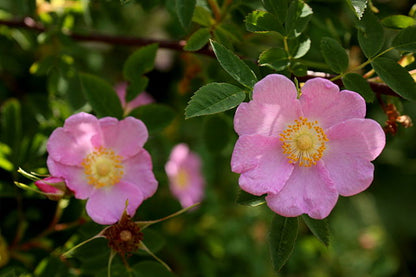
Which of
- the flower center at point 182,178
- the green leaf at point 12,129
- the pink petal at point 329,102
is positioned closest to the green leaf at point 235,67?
the pink petal at point 329,102

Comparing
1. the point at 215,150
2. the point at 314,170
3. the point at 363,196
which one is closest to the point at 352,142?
the point at 314,170

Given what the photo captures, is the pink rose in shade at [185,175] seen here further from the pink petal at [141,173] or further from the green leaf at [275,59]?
the green leaf at [275,59]

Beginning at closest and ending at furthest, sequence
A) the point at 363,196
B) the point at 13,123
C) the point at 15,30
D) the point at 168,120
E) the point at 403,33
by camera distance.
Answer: the point at 403,33, the point at 168,120, the point at 13,123, the point at 15,30, the point at 363,196

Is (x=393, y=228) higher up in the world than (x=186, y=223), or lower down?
lower down

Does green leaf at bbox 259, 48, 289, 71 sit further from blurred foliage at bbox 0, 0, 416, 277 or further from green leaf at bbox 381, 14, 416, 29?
green leaf at bbox 381, 14, 416, 29

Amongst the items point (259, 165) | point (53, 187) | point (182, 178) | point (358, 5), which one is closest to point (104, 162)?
point (53, 187)

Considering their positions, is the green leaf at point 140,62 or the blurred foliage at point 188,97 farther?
the green leaf at point 140,62

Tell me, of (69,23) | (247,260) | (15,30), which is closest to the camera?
(69,23)

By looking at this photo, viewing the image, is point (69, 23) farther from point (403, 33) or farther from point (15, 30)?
point (403, 33)
